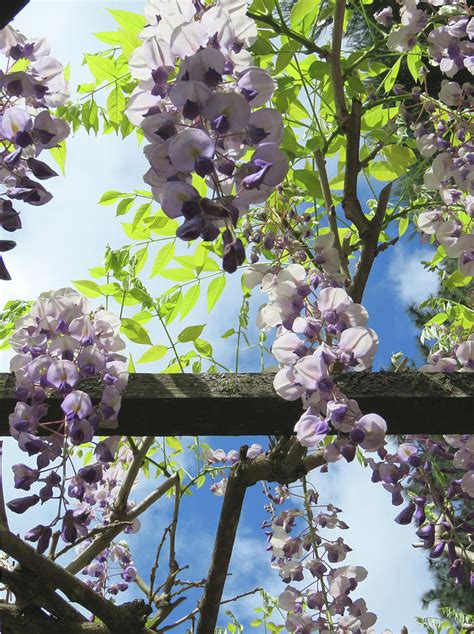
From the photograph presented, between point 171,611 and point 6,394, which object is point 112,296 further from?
point 171,611

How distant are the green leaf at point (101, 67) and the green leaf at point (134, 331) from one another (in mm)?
557

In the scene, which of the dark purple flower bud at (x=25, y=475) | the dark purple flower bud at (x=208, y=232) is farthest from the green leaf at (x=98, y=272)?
the dark purple flower bud at (x=208, y=232)

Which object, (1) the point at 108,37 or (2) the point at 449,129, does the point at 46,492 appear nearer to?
(1) the point at 108,37

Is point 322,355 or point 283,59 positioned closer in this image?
point 322,355

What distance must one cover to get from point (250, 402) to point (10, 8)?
0.58 m

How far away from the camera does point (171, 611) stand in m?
1.30

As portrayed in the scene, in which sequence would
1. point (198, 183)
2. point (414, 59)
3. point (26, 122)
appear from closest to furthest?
point (26, 122) → point (198, 183) → point (414, 59)

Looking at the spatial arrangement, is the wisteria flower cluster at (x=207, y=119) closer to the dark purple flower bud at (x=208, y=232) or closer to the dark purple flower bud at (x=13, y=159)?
the dark purple flower bud at (x=208, y=232)

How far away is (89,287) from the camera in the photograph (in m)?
1.50

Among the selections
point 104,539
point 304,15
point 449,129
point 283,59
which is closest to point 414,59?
point 449,129

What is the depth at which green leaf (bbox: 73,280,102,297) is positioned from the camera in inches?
59.3

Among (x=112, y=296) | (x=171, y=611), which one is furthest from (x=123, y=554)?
(x=112, y=296)

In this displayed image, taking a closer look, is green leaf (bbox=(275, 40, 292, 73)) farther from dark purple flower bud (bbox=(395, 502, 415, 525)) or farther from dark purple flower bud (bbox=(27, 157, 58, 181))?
dark purple flower bud (bbox=(395, 502, 415, 525))

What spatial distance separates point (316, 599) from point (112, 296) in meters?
0.75
